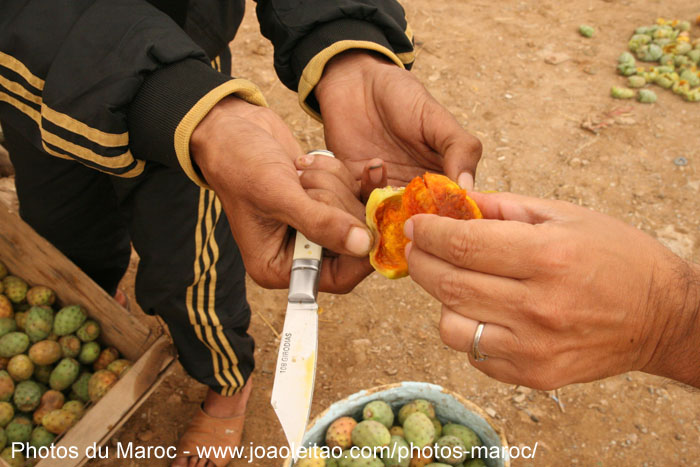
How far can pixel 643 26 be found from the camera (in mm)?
6555

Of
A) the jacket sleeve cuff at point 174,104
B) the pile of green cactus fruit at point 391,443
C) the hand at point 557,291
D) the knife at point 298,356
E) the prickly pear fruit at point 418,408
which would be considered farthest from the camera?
the prickly pear fruit at point 418,408

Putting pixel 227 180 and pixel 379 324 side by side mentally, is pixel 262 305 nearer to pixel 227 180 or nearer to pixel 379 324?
pixel 379 324

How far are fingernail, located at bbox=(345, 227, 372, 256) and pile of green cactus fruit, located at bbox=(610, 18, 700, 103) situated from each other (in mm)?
5063

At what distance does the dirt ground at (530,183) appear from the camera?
10.9ft

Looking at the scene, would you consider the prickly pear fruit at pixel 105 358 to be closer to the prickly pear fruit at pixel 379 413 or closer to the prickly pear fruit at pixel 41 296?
the prickly pear fruit at pixel 41 296

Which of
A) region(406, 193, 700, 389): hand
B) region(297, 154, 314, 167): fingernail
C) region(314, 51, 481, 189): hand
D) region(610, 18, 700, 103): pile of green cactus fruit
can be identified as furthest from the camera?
region(610, 18, 700, 103): pile of green cactus fruit

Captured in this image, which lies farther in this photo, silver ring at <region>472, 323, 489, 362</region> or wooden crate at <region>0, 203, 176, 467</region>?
wooden crate at <region>0, 203, 176, 467</region>

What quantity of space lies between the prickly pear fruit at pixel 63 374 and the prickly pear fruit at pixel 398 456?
1.80 m

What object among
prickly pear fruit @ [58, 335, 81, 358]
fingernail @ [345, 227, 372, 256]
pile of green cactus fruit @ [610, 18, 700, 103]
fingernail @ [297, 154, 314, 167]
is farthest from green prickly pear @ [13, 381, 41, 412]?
pile of green cactus fruit @ [610, 18, 700, 103]

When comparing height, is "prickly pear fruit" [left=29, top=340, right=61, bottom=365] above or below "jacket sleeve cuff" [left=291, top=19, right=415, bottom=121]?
below

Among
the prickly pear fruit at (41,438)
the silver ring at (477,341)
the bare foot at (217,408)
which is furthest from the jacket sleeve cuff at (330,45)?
the prickly pear fruit at (41,438)

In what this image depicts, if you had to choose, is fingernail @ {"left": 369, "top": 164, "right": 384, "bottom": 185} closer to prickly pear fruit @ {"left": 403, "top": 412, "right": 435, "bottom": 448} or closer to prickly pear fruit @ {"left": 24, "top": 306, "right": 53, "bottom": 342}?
prickly pear fruit @ {"left": 403, "top": 412, "right": 435, "bottom": 448}

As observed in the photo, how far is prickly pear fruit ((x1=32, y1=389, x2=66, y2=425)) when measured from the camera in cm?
276

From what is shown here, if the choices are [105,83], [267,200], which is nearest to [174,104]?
[105,83]
